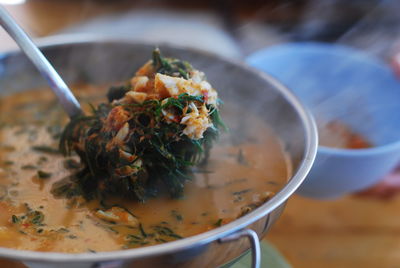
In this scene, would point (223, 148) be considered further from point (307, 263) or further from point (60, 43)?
point (60, 43)

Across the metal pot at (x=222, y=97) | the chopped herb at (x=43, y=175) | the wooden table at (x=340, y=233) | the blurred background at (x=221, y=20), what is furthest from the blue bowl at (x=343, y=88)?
the chopped herb at (x=43, y=175)

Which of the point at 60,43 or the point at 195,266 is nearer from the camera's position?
the point at 195,266

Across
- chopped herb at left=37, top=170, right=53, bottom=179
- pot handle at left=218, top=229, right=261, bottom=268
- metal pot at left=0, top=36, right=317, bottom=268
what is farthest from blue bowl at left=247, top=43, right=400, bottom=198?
chopped herb at left=37, top=170, right=53, bottom=179

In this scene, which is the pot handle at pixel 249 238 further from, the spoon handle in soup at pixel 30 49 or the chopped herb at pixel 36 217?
the spoon handle in soup at pixel 30 49

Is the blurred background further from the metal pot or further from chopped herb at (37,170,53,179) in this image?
chopped herb at (37,170,53,179)

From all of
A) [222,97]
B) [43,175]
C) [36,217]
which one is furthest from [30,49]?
[222,97]

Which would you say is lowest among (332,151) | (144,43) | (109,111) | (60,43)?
(332,151)

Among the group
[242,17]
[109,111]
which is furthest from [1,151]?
[242,17]
